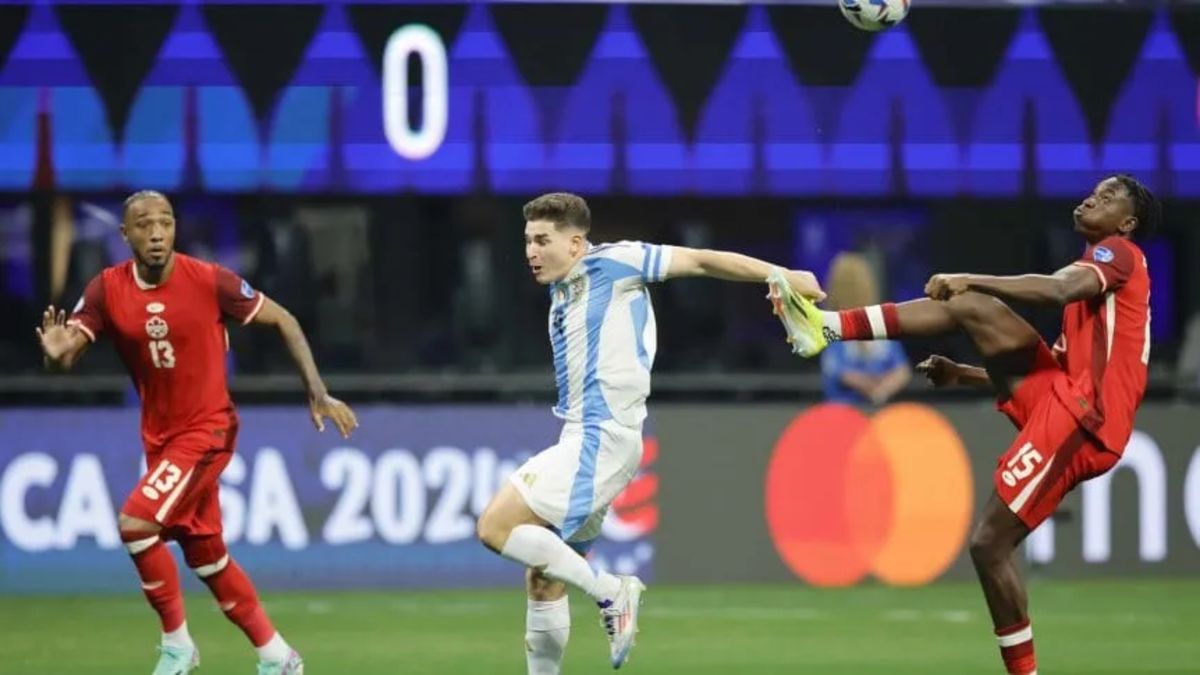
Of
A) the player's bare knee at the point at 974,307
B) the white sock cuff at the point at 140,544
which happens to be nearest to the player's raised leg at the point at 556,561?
the white sock cuff at the point at 140,544

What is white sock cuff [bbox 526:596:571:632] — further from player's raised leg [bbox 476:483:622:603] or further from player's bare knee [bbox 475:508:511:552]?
player's bare knee [bbox 475:508:511:552]

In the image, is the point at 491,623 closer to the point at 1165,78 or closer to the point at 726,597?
the point at 726,597

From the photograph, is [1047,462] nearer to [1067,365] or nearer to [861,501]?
[1067,365]

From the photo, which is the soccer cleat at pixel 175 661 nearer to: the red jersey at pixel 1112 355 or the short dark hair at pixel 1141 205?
the red jersey at pixel 1112 355

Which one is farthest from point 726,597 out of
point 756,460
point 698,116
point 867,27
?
point 867,27

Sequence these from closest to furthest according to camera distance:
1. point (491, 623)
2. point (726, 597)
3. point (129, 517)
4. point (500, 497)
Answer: point (500, 497)
point (129, 517)
point (491, 623)
point (726, 597)

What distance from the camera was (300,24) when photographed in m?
16.6

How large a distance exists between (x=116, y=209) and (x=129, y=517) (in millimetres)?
6273

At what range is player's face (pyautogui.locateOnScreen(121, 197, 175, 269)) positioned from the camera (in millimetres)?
10641

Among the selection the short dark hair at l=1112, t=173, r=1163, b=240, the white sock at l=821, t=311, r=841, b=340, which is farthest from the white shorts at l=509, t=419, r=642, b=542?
the short dark hair at l=1112, t=173, r=1163, b=240

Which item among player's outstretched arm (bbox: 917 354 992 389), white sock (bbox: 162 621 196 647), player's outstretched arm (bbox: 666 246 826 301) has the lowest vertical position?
white sock (bbox: 162 621 196 647)

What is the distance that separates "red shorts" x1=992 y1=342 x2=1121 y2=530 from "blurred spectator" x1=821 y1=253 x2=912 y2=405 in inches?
219

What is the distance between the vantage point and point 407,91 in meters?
16.6

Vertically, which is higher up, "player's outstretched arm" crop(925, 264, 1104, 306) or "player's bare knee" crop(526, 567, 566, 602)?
"player's outstretched arm" crop(925, 264, 1104, 306)
